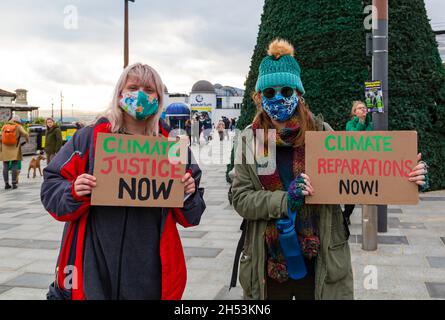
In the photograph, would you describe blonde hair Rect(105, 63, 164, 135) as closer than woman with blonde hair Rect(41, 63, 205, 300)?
No

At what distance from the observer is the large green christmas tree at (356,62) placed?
9.79 metres

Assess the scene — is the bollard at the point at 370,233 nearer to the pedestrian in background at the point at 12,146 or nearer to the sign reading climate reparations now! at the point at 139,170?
the sign reading climate reparations now! at the point at 139,170

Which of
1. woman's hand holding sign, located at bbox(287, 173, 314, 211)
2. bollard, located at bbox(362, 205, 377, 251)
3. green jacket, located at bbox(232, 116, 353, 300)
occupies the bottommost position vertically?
bollard, located at bbox(362, 205, 377, 251)

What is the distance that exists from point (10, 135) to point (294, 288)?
35.7 ft

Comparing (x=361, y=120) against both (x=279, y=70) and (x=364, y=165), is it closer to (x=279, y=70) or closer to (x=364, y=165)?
(x=364, y=165)

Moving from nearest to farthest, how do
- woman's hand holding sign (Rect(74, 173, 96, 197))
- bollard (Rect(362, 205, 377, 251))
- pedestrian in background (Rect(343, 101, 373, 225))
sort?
woman's hand holding sign (Rect(74, 173, 96, 197)) < bollard (Rect(362, 205, 377, 251)) < pedestrian in background (Rect(343, 101, 373, 225))

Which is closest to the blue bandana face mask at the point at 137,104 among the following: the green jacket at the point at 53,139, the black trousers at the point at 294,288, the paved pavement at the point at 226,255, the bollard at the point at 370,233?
the black trousers at the point at 294,288

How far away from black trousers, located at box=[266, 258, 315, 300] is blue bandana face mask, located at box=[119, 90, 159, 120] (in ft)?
3.27

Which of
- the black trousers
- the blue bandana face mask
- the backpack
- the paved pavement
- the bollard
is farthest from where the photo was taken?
the backpack

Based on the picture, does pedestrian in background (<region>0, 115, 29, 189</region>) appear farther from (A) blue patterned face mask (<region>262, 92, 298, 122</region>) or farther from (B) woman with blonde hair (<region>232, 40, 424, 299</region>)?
(A) blue patterned face mask (<region>262, 92, 298, 122</region>)

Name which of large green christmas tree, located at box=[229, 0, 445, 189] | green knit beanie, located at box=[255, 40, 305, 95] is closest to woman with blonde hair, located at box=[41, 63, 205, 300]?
green knit beanie, located at box=[255, 40, 305, 95]

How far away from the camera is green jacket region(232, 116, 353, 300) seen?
2.31m
